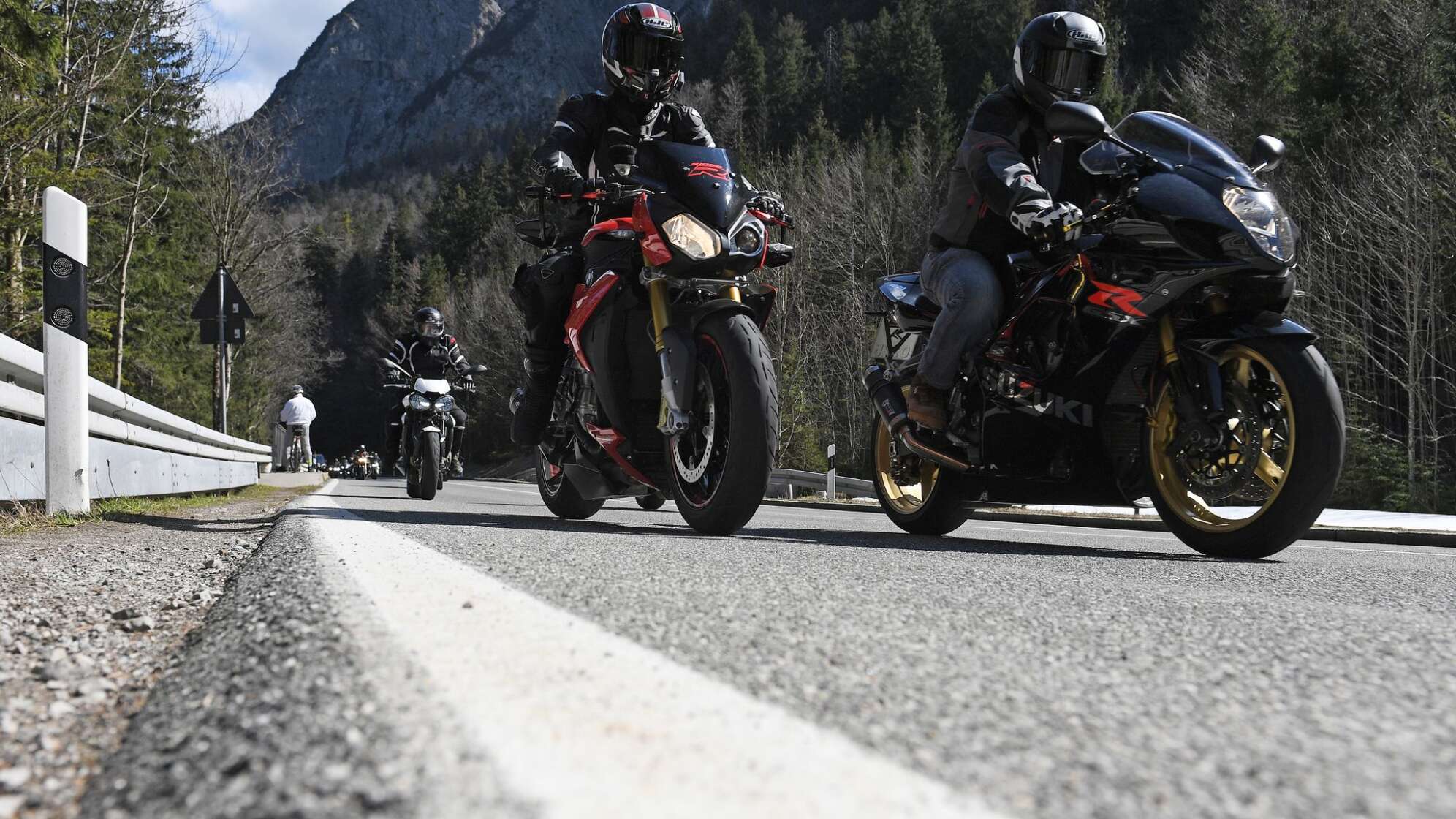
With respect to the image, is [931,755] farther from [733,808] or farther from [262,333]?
[262,333]

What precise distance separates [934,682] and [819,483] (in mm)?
15974

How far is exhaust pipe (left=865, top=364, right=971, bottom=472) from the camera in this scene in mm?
4551

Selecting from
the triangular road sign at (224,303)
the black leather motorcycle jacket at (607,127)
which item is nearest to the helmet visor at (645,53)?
the black leather motorcycle jacket at (607,127)

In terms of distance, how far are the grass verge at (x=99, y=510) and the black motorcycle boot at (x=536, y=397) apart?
197 cm

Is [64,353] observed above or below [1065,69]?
below

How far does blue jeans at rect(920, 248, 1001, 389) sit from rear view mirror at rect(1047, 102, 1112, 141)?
0.78 metres

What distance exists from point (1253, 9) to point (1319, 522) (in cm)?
3731

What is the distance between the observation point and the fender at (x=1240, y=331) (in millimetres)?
3439

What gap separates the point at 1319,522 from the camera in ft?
24.9

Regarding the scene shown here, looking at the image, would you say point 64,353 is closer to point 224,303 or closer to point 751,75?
point 224,303

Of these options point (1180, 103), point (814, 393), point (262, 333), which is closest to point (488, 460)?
point (262, 333)

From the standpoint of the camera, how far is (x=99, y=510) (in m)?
5.38

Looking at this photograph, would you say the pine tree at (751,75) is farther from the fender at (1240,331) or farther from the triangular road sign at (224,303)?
the fender at (1240,331)

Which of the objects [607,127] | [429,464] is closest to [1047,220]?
[607,127]
